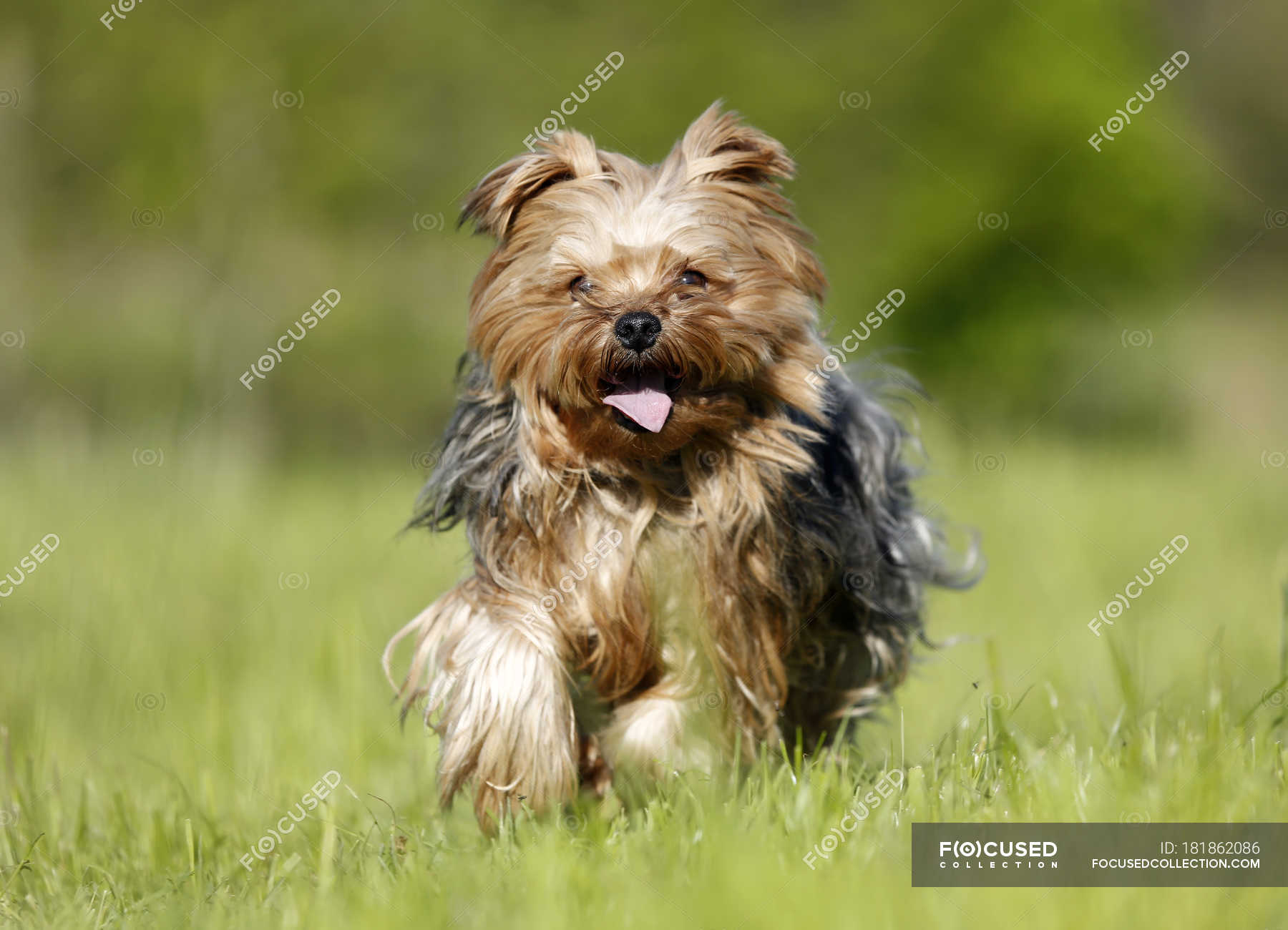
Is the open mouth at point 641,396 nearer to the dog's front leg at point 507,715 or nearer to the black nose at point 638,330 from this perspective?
the black nose at point 638,330

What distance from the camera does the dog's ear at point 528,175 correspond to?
13.1 ft

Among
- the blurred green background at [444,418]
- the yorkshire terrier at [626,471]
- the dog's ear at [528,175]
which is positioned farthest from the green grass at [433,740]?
the dog's ear at [528,175]

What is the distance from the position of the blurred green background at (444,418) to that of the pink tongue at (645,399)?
906 mm

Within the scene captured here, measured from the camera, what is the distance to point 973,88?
1873 centimetres

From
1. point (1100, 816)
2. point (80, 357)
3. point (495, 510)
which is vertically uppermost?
point (80, 357)

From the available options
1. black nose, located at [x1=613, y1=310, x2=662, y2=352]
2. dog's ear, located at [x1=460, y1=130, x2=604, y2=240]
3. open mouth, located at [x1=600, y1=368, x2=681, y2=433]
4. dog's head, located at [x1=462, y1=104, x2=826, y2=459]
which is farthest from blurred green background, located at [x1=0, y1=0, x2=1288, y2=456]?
black nose, located at [x1=613, y1=310, x2=662, y2=352]

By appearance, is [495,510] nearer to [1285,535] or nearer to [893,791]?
[893,791]

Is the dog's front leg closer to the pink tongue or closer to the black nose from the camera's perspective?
the pink tongue

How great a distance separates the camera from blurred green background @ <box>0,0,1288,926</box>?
3.51 metres

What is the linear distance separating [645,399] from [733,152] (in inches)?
35.0

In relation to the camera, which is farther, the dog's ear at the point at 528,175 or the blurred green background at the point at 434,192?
the blurred green background at the point at 434,192

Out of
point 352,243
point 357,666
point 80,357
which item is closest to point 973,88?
point 352,243

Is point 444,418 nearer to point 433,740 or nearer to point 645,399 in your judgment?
point 433,740

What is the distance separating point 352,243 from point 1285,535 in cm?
1298
